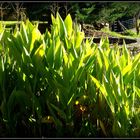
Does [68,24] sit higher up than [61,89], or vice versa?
[68,24]

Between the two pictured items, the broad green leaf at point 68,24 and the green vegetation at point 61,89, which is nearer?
the green vegetation at point 61,89

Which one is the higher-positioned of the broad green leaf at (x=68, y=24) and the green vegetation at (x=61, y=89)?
the broad green leaf at (x=68, y=24)

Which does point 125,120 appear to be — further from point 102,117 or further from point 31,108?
point 31,108

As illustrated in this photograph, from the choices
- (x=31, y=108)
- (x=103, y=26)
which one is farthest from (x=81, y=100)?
(x=103, y=26)

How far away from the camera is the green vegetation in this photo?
2650 millimetres

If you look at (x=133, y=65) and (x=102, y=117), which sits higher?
(x=133, y=65)

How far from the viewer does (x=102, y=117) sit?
2.71m

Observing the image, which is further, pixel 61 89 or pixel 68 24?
pixel 68 24

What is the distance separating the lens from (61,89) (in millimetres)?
2672

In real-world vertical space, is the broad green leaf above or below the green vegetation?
above

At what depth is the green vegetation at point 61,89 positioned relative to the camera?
265 cm

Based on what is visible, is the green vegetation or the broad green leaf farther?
the broad green leaf


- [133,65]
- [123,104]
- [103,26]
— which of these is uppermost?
[133,65]

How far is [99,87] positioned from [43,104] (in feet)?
1.48
